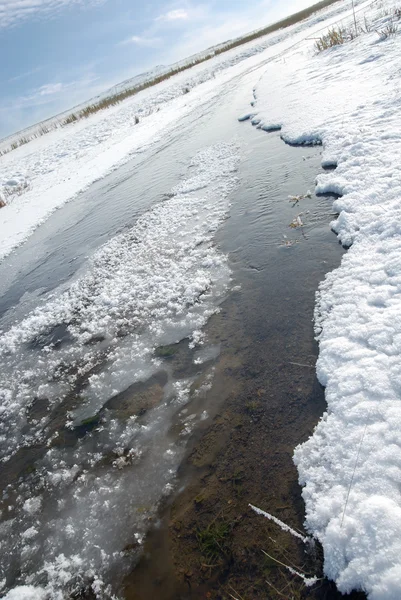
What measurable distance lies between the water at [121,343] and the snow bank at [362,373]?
0.50 metres

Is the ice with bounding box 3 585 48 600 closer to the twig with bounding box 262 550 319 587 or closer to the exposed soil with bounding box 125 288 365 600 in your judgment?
the exposed soil with bounding box 125 288 365 600

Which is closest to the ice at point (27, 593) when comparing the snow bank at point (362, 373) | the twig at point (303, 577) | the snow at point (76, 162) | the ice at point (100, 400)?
the ice at point (100, 400)

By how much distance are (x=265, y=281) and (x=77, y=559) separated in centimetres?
330

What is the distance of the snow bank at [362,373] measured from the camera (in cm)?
187

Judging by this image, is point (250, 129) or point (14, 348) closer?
point (14, 348)

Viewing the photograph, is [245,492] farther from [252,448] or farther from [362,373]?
[362,373]

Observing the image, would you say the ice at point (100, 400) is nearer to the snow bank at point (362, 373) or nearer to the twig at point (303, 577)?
the twig at point (303, 577)

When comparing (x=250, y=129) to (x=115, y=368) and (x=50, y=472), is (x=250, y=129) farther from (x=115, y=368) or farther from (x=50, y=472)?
(x=50, y=472)

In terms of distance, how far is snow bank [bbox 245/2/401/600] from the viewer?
73.6 inches

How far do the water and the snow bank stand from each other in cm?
50

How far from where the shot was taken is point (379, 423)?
2363mm

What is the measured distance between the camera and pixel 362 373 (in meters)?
2.72

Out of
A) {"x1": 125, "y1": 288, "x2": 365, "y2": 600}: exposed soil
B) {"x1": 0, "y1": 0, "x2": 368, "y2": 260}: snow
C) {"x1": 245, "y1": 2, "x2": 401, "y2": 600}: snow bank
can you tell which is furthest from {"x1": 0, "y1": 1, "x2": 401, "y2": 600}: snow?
{"x1": 0, "y1": 0, "x2": 368, "y2": 260}: snow

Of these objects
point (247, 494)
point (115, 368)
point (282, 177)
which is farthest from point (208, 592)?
point (282, 177)
